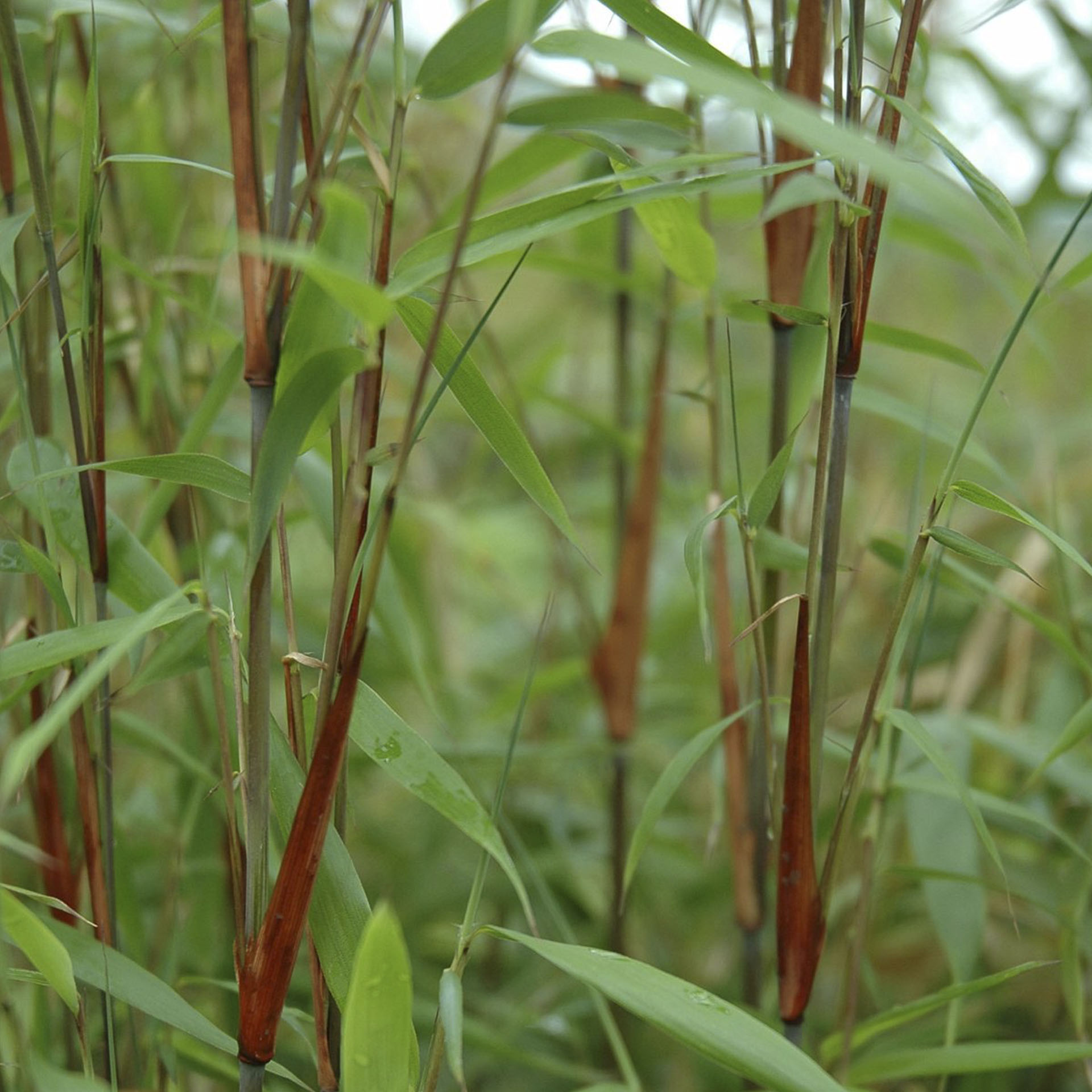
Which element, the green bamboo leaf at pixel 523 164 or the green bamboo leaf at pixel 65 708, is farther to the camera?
the green bamboo leaf at pixel 523 164

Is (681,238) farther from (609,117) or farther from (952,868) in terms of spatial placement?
(952,868)

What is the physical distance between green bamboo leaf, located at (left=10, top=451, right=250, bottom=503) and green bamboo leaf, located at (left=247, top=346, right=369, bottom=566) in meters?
0.03

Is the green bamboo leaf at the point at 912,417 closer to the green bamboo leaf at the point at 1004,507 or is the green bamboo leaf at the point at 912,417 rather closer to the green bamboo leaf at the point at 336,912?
the green bamboo leaf at the point at 1004,507

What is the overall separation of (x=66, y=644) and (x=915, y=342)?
34 centimetres

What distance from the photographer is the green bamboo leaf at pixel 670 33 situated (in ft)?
0.94

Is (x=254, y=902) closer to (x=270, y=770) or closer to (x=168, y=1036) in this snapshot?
(x=270, y=770)

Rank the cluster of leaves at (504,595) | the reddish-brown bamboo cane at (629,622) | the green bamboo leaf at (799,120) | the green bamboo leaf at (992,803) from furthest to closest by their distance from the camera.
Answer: the reddish-brown bamboo cane at (629,622), the green bamboo leaf at (992,803), the cluster of leaves at (504,595), the green bamboo leaf at (799,120)

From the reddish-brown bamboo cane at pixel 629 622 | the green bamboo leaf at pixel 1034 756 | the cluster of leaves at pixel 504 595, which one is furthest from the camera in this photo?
the reddish-brown bamboo cane at pixel 629 622

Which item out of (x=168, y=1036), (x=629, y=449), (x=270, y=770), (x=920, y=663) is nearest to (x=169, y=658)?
(x=270, y=770)

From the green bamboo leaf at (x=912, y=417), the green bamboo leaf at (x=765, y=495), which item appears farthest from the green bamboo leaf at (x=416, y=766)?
the green bamboo leaf at (x=912, y=417)

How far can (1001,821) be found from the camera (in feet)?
1.76

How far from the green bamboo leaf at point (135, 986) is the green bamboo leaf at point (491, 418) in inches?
7.4

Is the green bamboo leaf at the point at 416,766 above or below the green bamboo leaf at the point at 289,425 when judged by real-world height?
below

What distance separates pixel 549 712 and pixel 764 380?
328 mm
